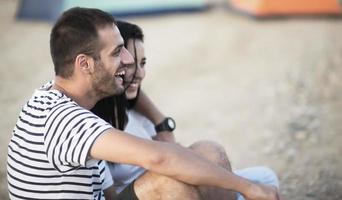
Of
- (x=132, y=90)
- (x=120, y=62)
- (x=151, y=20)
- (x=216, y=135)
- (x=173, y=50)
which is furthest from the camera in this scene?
(x=151, y=20)

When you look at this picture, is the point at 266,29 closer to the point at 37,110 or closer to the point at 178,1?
the point at 178,1

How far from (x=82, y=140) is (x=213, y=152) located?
2.41 ft

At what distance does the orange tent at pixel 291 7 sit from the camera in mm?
7195

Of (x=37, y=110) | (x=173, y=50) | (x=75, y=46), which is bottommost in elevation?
(x=173, y=50)

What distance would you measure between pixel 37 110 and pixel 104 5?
609cm

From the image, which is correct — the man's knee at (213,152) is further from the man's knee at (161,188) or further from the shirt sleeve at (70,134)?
the shirt sleeve at (70,134)

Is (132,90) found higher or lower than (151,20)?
higher

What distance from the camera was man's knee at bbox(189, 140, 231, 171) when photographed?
2133mm

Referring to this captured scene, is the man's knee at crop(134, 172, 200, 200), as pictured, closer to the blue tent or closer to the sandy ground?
the sandy ground

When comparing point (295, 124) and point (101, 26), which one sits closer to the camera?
point (101, 26)

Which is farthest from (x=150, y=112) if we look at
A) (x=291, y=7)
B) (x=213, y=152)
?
(x=291, y=7)

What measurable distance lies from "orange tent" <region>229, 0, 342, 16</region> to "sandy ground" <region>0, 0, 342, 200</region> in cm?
19

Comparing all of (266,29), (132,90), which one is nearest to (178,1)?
(266,29)

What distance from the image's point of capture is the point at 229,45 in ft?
20.6
